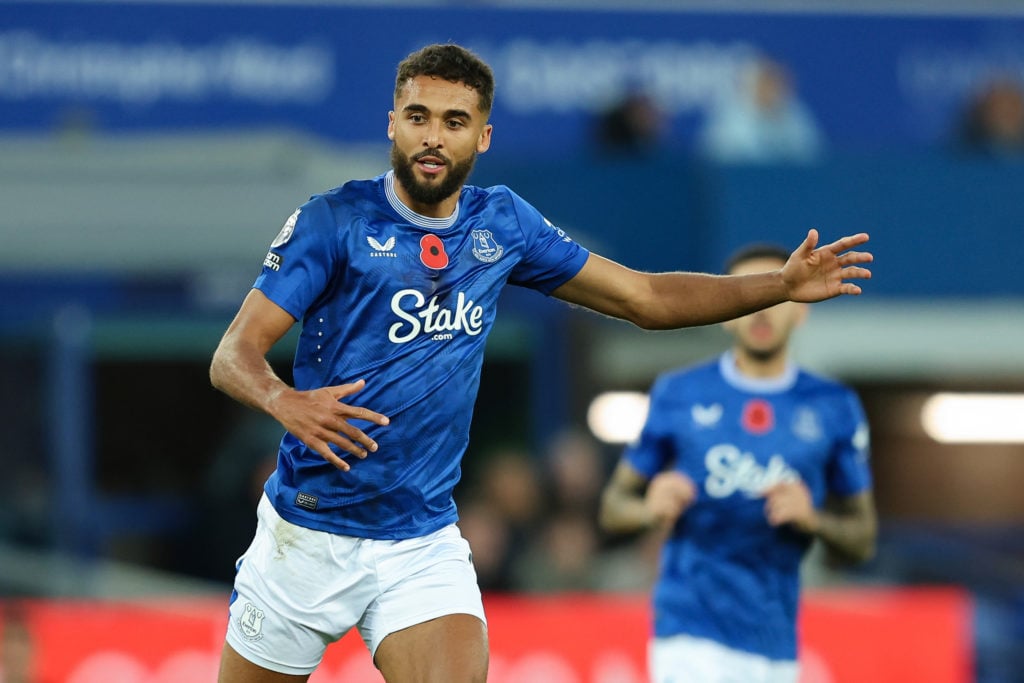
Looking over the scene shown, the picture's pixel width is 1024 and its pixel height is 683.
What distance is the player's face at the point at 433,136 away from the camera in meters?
5.08

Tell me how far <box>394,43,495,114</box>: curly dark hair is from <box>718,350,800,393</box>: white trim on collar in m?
2.22

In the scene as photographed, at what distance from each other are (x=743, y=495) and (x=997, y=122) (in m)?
8.79

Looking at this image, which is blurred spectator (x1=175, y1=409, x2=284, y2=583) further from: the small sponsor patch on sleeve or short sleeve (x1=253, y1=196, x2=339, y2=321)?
short sleeve (x1=253, y1=196, x2=339, y2=321)

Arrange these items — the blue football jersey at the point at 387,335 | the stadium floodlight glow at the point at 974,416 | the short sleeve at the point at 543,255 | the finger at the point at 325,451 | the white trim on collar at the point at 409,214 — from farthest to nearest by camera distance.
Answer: the stadium floodlight glow at the point at 974,416
the short sleeve at the point at 543,255
the white trim on collar at the point at 409,214
the blue football jersey at the point at 387,335
the finger at the point at 325,451

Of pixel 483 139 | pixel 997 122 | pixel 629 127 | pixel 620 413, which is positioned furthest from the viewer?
pixel 620 413

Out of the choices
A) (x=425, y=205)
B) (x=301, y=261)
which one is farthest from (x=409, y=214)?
(x=301, y=261)

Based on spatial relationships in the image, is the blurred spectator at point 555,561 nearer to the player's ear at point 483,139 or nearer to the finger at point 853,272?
the finger at point 853,272

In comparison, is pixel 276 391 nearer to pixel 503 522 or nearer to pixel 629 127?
pixel 503 522

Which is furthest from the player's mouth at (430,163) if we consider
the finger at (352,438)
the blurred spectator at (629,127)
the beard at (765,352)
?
the blurred spectator at (629,127)

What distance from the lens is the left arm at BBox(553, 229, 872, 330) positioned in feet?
17.5

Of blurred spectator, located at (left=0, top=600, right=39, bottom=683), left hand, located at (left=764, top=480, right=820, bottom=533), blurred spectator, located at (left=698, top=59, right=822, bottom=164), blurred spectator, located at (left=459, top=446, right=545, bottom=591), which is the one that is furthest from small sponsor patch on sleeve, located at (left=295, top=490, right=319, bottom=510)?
blurred spectator, located at (left=698, top=59, right=822, bottom=164)

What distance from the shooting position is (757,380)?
7.02 meters

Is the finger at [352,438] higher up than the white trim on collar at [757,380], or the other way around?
the white trim on collar at [757,380]

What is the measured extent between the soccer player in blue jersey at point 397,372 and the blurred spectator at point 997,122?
9704 millimetres
